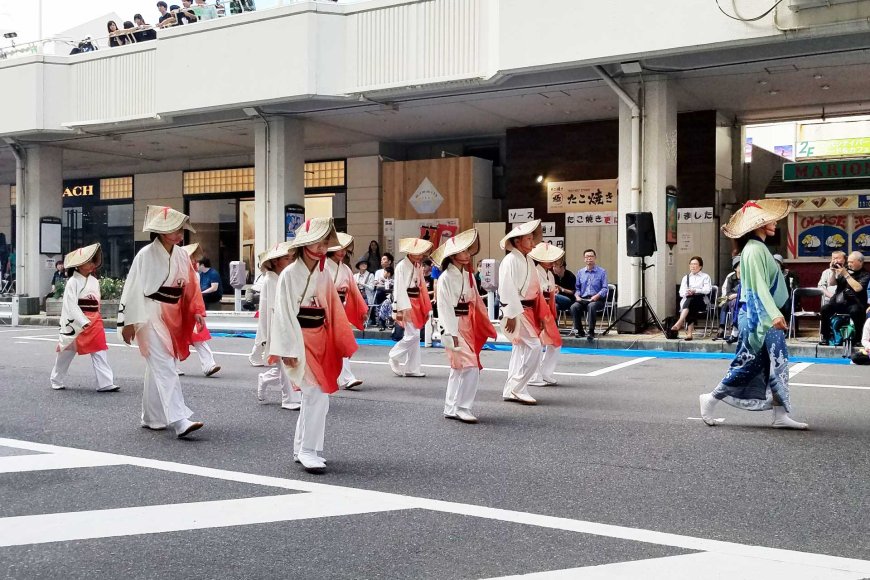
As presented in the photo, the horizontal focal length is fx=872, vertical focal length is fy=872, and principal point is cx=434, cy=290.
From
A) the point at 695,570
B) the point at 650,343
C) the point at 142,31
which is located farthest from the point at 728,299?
the point at 142,31

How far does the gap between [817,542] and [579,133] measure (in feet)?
58.8

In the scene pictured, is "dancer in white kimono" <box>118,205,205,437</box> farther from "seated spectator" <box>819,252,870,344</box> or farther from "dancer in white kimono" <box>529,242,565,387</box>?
"seated spectator" <box>819,252,870,344</box>

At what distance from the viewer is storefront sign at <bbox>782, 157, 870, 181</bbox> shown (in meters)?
19.1

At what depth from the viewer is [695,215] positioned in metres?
19.9

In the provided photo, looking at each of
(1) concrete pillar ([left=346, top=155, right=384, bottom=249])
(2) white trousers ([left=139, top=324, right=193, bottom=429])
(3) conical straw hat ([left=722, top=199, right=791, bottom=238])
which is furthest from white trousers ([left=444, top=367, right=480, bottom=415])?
(1) concrete pillar ([left=346, top=155, right=384, bottom=249])

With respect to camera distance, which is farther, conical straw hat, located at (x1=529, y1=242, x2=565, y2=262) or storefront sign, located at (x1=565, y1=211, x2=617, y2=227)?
storefront sign, located at (x1=565, y1=211, x2=617, y2=227)

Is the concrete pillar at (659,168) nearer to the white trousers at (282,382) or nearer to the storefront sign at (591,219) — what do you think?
the storefront sign at (591,219)

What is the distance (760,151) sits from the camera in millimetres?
23359

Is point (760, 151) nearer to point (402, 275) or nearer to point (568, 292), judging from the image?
point (568, 292)

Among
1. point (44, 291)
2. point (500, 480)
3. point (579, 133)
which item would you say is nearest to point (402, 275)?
point (500, 480)

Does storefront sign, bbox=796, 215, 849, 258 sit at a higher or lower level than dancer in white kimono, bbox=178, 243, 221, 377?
higher

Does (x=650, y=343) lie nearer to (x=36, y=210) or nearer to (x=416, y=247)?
(x=416, y=247)

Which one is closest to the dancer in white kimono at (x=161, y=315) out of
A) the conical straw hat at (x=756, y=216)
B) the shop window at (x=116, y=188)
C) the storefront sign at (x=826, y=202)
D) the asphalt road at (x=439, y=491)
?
the asphalt road at (x=439, y=491)

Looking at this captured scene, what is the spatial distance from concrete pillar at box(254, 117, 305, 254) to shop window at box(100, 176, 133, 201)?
35.8 feet
